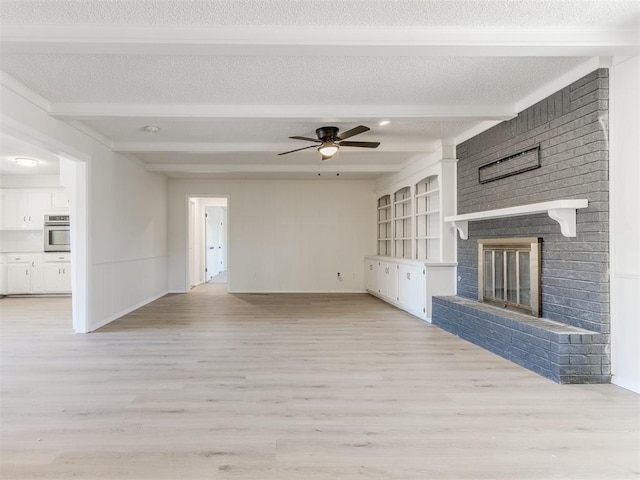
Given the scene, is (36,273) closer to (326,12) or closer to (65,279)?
(65,279)

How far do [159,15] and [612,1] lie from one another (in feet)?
8.84

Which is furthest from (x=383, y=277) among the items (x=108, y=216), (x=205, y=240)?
(x=205, y=240)

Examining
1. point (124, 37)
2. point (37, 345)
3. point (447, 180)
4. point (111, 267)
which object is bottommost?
point (37, 345)

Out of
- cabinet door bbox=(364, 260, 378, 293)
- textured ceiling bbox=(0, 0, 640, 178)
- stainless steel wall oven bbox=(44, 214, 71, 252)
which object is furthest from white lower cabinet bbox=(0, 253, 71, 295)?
cabinet door bbox=(364, 260, 378, 293)

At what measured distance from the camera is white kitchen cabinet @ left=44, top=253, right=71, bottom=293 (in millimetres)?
7906

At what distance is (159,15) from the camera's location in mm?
2400

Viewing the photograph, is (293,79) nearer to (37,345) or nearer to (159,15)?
(159,15)

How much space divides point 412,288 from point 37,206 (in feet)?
25.0

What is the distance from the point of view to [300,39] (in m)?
2.55

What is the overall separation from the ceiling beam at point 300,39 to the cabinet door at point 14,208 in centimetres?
665

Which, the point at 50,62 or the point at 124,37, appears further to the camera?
the point at 50,62

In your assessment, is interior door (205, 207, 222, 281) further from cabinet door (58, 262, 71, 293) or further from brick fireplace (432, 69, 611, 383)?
brick fireplace (432, 69, 611, 383)

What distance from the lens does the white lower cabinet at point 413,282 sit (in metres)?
5.34

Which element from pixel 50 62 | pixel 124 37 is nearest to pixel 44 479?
pixel 124 37
